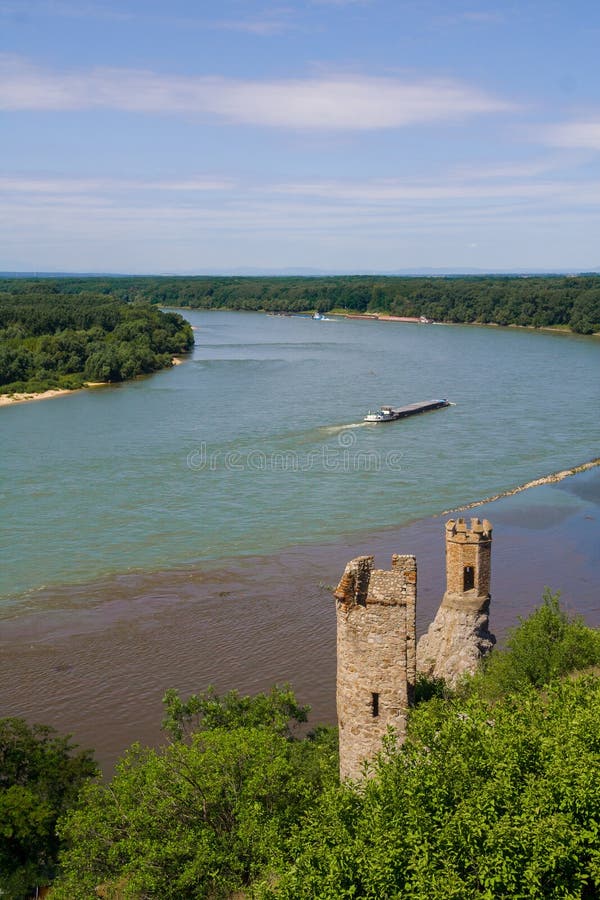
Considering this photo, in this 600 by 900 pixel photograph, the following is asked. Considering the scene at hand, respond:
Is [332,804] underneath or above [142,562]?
above

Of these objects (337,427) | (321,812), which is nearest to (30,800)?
(321,812)

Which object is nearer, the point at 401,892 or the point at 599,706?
the point at 401,892

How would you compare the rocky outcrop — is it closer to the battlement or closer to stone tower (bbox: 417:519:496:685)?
stone tower (bbox: 417:519:496:685)

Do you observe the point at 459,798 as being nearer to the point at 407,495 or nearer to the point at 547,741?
the point at 547,741

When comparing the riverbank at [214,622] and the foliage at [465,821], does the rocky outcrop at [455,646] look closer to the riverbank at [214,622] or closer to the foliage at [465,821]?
the riverbank at [214,622]

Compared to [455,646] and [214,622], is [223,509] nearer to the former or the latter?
[214,622]

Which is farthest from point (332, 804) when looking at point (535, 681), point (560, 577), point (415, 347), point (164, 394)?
point (415, 347)

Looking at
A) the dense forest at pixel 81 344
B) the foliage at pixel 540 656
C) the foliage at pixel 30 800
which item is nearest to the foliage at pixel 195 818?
the foliage at pixel 30 800
